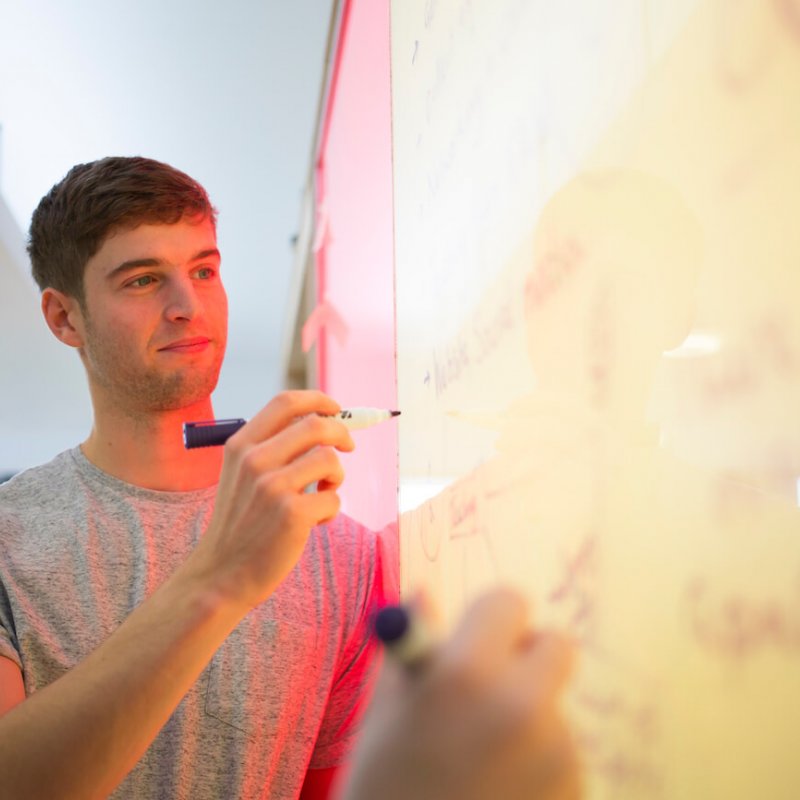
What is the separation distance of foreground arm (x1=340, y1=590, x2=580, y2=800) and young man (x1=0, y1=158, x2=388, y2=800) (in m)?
0.35

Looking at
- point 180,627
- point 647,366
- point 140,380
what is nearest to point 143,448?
point 140,380

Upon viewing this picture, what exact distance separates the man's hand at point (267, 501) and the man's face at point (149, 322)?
0.38 m

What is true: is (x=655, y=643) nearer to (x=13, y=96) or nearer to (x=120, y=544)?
(x=120, y=544)

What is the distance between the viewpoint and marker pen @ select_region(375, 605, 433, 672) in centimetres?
18

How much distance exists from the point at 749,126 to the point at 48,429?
3.37 metres

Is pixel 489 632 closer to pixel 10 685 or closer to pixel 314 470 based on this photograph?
pixel 314 470

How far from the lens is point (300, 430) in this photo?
0.52 m

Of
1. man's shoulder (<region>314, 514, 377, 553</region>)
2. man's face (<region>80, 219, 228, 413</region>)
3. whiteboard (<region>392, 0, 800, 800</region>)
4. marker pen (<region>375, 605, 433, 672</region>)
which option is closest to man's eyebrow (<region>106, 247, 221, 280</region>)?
man's face (<region>80, 219, 228, 413</region>)

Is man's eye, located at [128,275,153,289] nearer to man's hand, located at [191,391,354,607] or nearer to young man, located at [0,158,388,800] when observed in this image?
young man, located at [0,158,388,800]

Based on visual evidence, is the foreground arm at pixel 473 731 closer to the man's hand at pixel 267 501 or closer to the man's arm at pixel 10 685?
the man's hand at pixel 267 501

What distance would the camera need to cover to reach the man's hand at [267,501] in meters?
0.50

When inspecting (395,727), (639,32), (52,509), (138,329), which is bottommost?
(395,727)

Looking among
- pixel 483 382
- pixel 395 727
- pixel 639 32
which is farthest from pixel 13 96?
pixel 395 727

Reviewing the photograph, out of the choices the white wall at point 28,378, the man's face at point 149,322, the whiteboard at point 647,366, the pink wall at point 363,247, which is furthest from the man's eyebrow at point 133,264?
the white wall at point 28,378
